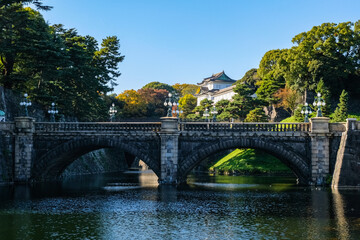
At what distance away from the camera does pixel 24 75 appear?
57.0m

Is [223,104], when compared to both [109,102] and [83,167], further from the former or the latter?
[83,167]

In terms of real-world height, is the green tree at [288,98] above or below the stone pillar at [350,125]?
above

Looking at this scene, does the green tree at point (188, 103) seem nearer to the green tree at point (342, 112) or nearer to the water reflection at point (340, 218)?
the green tree at point (342, 112)

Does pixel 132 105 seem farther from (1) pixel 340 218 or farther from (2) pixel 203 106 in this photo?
(1) pixel 340 218

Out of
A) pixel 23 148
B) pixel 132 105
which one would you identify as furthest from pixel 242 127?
pixel 132 105

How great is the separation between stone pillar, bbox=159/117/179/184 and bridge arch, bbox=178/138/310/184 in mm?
875

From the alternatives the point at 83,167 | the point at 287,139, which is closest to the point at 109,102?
the point at 83,167

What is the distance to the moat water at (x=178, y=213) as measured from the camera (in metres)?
24.1

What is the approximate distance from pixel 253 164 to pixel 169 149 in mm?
26065

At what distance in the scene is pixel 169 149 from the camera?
46.8 meters

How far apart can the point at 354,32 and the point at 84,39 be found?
45.6 m

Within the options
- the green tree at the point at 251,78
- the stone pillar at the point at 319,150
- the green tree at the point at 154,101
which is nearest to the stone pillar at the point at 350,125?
the stone pillar at the point at 319,150

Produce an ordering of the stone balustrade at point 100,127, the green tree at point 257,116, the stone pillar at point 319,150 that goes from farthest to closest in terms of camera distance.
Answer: the green tree at point 257,116
the stone balustrade at point 100,127
the stone pillar at point 319,150

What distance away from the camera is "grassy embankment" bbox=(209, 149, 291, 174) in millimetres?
67875
